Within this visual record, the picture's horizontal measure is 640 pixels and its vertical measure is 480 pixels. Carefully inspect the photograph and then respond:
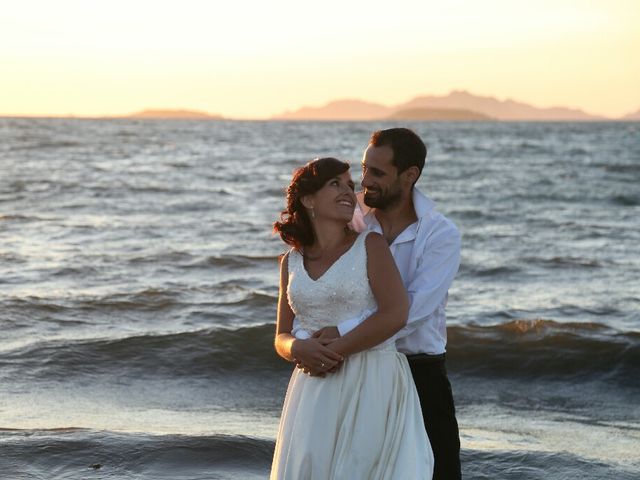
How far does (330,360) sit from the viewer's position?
396 centimetres

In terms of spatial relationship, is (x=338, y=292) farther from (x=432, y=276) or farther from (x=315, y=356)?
(x=432, y=276)

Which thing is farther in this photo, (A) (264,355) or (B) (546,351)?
(B) (546,351)

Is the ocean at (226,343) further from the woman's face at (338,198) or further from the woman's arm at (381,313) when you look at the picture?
the woman's face at (338,198)

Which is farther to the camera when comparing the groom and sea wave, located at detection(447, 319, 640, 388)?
sea wave, located at detection(447, 319, 640, 388)

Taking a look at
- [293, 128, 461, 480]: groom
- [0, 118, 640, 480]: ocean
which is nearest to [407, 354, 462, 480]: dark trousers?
[293, 128, 461, 480]: groom

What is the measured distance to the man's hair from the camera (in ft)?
13.9

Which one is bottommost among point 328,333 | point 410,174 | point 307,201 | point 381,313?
point 328,333

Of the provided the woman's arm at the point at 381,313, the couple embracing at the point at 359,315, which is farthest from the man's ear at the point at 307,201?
the woman's arm at the point at 381,313

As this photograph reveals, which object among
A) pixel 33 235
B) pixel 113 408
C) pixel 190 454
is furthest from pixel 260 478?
pixel 33 235

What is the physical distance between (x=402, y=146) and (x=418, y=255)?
0.45 meters

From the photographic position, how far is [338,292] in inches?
158

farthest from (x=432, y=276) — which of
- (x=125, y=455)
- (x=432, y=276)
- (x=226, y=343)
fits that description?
(x=226, y=343)

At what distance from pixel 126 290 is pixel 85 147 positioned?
1753 inches

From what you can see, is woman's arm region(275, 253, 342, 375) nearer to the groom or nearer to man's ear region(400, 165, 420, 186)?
the groom
